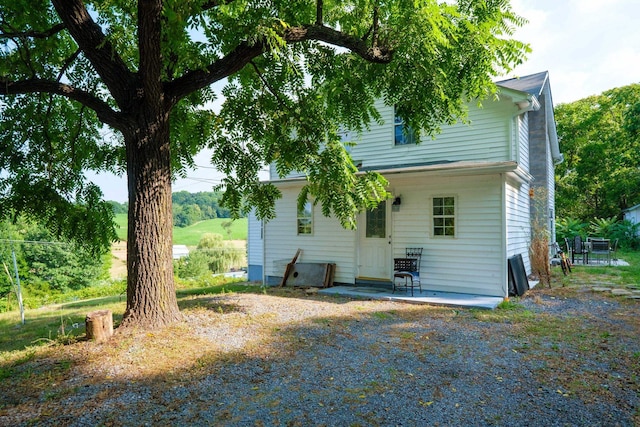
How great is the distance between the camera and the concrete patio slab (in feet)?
24.3

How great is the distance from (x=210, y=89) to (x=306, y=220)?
176 inches

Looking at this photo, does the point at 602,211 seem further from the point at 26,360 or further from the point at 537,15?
the point at 26,360

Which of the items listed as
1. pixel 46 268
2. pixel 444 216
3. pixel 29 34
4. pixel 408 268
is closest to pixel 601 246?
pixel 444 216

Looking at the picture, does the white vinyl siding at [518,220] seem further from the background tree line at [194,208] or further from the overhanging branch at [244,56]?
the background tree line at [194,208]


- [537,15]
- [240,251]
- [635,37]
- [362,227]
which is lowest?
[240,251]

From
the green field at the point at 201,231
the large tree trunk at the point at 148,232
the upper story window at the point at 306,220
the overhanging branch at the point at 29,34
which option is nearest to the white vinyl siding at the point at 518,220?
the upper story window at the point at 306,220

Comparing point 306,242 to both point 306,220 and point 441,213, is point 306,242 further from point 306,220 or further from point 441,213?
point 441,213

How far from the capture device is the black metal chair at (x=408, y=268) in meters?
8.38

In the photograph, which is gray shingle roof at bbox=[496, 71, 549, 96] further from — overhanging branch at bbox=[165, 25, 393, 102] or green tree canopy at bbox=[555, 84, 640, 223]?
green tree canopy at bbox=[555, 84, 640, 223]

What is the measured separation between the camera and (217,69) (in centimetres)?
567

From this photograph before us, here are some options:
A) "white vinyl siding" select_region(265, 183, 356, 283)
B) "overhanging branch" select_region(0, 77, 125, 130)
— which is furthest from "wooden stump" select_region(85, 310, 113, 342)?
"white vinyl siding" select_region(265, 183, 356, 283)

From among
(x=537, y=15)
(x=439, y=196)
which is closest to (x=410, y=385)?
(x=439, y=196)

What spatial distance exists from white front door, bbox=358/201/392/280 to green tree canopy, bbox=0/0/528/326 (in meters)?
2.79

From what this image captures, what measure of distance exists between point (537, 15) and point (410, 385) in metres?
6.58
